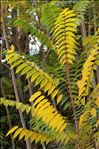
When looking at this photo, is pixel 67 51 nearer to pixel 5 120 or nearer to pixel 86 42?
pixel 86 42

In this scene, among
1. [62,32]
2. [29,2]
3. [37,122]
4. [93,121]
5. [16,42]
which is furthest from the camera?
[16,42]

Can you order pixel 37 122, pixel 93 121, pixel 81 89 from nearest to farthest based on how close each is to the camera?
pixel 81 89 < pixel 93 121 < pixel 37 122

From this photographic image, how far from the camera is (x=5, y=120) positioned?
5.48m

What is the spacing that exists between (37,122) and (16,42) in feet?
6.45

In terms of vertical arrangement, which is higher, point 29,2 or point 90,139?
point 29,2

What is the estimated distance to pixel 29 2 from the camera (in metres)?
3.81

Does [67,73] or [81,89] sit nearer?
[81,89]

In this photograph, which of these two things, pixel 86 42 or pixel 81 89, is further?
pixel 86 42

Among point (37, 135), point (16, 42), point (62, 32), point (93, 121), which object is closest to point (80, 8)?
point (62, 32)

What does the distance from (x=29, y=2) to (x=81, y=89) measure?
223 cm

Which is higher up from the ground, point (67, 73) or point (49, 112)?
point (67, 73)

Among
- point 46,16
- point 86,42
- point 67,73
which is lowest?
point 67,73

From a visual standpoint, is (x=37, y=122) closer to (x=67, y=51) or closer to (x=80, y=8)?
(x=67, y=51)

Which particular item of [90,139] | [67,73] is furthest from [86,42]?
[90,139]
